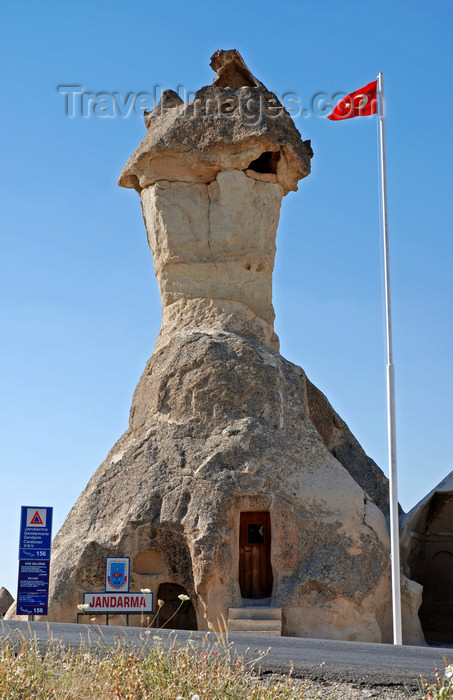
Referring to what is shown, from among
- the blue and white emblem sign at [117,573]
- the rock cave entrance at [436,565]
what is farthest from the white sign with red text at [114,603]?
the rock cave entrance at [436,565]

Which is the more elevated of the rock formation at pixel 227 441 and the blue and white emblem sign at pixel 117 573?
the rock formation at pixel 227 441

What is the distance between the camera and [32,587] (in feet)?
48.1

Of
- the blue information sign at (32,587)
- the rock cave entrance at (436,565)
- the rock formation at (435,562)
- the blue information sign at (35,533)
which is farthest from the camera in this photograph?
the rock cave entrance at (436,565)

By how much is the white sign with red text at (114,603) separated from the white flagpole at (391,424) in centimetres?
404

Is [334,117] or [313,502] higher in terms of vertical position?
[334,117]

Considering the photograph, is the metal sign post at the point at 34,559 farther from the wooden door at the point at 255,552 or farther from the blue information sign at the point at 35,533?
the wooden door at the point at 255,552

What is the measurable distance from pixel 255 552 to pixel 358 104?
8.63 m

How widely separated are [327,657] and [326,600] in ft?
21.0

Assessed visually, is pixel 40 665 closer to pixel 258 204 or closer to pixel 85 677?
pixel 85 677

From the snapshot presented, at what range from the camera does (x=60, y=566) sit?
1766 cm

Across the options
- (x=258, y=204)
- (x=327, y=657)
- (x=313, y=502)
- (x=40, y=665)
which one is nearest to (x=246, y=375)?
(x=313, y=502)

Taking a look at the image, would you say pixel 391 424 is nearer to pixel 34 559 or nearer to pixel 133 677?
pixel 34 559

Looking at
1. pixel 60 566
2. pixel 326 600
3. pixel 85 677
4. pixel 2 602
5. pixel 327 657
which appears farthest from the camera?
pixel 2 602

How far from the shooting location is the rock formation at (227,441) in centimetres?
1662
